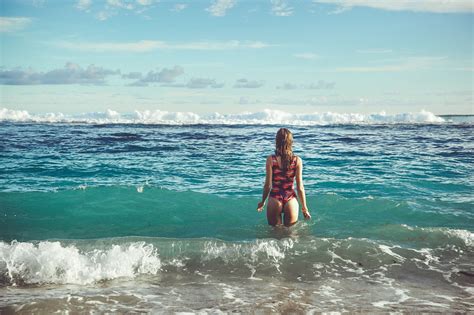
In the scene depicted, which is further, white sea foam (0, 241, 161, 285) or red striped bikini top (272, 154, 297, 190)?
red striped bikini top (272, 154, 297, 190)

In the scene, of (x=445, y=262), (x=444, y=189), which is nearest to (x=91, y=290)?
(x=445, y=262)

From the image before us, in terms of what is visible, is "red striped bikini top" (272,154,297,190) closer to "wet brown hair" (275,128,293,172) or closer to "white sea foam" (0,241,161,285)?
"wet brown hair" (275,128,293,172)

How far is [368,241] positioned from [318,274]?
1688 mm

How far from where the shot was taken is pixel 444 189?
468 inches

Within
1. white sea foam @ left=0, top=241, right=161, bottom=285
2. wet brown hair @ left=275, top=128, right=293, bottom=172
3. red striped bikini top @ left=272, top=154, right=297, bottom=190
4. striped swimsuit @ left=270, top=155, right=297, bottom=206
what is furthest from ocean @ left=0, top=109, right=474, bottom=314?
wet brown hair @ left=275, top=128, right=293, bottom=172

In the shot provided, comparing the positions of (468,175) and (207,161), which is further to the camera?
(207,161)

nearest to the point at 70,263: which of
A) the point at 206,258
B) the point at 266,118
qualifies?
the point at 206,258

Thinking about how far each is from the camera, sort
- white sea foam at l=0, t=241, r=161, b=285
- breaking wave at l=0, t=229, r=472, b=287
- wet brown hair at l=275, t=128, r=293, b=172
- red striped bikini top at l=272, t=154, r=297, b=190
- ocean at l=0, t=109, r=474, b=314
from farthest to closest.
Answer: red striped bikini top at l=272, t=154, r=297, b=190
wet brown hair at l=275, t=128, r=293, b=172
breaking wave at l=0, t=229, r=472, b=287
white sea foam at l=0, t=241, r=161, b=285
ocean at l=0, t=109, r=474, b=314

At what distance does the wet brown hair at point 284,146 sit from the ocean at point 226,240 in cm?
137

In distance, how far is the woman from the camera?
7.05m

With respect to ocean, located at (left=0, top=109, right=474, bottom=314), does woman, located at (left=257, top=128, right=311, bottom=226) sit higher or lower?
higher

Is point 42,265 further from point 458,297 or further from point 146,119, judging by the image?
point 146,119

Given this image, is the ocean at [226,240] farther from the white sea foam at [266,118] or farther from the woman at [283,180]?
the white sea foam at [266,118]

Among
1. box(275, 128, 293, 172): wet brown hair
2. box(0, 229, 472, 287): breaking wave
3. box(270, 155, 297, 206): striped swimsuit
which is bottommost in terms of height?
box(0, 229, 472, 287): breaking wave
